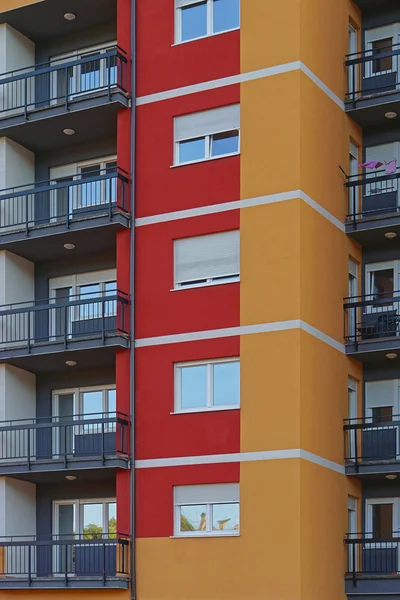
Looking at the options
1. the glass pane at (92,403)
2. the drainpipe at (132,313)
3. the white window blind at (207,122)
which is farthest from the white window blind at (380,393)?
the white window blind at (207,122)

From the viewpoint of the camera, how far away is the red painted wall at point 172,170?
97.5ft

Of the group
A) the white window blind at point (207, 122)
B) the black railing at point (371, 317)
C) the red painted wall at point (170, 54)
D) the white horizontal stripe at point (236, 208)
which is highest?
the red painted wall at point (170, 54)

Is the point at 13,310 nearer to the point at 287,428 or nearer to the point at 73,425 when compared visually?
the point at 73,425

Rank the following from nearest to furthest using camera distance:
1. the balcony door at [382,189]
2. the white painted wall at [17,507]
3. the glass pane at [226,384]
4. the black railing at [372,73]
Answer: the glass pane at [226,384]
the white painted wall at [17,507]
the balcony door at [382,189]
the black railing at [372,73]

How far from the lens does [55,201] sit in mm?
33188

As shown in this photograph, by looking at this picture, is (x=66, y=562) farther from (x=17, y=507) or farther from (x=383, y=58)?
(x=383, y=58)

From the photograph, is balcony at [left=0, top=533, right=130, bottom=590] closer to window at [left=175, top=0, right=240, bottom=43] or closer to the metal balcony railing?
the metal balcony railing

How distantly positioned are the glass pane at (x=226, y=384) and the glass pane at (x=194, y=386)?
0.28 m

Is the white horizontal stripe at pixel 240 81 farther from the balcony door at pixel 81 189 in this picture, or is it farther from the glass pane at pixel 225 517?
the glass pane at pixel 225 517

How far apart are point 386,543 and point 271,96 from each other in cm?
1015

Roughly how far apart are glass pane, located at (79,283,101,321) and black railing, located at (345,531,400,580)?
7.91m

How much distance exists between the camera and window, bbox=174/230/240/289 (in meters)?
29.4

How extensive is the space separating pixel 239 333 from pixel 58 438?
5689 mm

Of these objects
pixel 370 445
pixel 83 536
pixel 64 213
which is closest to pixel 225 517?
pixel 370 445
